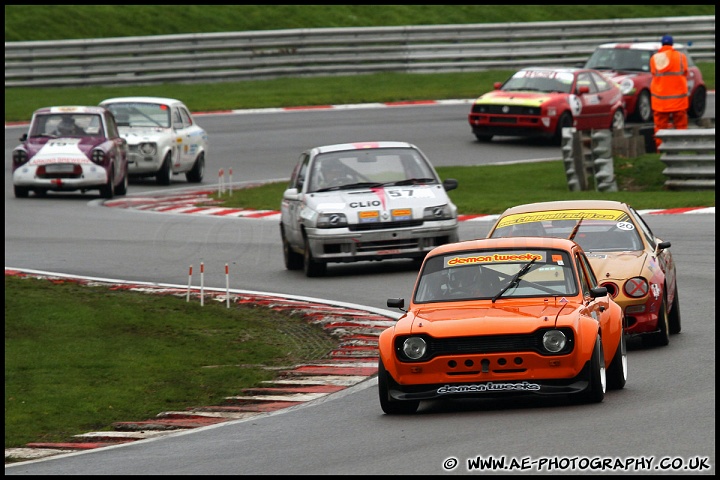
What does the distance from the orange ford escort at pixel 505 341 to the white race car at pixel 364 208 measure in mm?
6893

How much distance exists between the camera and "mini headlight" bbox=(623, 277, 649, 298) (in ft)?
40.8

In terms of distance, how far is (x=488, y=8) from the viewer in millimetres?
Answer: 48375

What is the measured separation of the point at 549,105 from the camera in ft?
102

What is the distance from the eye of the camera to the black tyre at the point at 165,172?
28797mm

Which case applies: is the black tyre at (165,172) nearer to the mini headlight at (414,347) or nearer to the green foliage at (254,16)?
the green foliage at (254,16)

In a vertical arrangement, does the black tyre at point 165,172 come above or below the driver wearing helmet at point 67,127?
below

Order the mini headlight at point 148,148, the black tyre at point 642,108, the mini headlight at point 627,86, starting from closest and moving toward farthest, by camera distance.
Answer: the mini headlight at point 148,148
the mini headlight at point 627,86
the black tyre at point 642,108

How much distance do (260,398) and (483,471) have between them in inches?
156

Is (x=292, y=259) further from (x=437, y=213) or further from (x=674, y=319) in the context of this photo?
(x=674, y=319)

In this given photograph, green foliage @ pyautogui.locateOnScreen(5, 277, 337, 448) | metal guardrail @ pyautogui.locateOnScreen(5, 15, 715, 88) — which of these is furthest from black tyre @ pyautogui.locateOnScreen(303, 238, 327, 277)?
metal guardrail @ pyautogui.locateOnScreen(5, 15, 715, 88)

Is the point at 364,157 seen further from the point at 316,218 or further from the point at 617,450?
the point at 617,450

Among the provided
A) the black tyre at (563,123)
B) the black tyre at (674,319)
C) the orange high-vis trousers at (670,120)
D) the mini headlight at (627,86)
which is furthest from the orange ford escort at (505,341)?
the mini headlight at (627,86)

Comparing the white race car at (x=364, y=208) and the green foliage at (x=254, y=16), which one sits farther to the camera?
the green foliage at (x=254, y=16)

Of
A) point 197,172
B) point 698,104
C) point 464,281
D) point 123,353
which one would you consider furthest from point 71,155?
point 464,281
